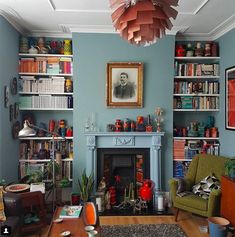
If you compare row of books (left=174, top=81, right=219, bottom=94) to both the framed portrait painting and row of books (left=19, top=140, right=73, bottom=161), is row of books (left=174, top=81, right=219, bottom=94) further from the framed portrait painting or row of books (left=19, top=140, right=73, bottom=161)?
row of books (left=19, top=140, right=73, bottom=161)

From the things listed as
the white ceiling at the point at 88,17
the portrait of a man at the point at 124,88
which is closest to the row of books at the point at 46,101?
the portrait of a man at the point at 124,88

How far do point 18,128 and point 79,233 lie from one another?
7.51 feet

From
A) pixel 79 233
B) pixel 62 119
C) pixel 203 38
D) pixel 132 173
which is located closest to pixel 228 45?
pixel 203 38

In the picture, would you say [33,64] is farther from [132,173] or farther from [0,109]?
[132,173]

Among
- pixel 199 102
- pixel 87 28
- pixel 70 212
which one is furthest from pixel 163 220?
pixel 87 28

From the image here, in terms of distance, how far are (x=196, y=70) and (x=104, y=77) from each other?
151 cm

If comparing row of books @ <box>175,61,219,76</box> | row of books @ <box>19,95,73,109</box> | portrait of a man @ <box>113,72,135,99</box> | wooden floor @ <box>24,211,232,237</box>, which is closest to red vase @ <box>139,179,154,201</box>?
wooden floor @ <box>24,211,232,237</box>

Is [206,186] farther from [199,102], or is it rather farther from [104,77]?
[104,77]

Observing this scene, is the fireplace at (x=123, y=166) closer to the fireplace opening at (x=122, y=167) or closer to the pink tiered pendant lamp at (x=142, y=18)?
the fireplace opening at (x=122, y=167)

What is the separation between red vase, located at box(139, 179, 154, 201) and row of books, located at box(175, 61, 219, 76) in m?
1.81

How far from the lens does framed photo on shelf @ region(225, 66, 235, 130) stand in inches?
156

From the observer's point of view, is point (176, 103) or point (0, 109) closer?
point (0, 109)

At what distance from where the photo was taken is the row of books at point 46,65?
4.33 m

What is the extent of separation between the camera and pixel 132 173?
4504 mm
